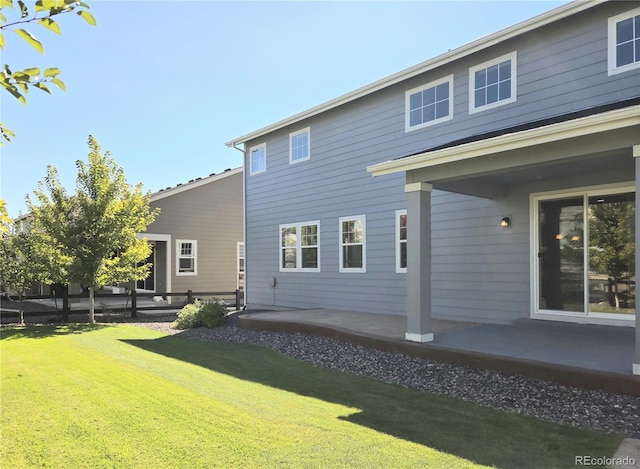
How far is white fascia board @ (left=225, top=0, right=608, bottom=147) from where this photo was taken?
7.55 metres

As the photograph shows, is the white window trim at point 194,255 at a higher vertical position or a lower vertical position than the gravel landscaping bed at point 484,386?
higher

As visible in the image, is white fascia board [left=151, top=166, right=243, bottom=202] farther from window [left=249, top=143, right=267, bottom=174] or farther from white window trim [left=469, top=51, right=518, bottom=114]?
white window trim [left=469, top=51, right=518, bottom=114]

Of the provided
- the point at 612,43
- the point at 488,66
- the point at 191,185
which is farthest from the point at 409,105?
the point at 191,185

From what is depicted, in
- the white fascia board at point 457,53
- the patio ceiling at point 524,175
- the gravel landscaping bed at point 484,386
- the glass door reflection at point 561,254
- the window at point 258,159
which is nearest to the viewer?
the gravel landscaping bed at point 484,386

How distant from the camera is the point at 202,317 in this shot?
11180mm

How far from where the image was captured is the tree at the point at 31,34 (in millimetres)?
1675

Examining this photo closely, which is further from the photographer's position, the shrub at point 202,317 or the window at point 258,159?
the window at point 258,159

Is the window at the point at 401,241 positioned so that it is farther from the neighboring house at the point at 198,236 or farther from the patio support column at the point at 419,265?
the neighboring house at the point at 198,236

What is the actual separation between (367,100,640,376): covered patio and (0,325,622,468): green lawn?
181 centimetres

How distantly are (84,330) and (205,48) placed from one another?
735 centimetres

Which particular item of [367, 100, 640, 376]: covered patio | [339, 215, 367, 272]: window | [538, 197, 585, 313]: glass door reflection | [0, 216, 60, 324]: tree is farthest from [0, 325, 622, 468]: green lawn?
[339, 215, 367, 272]: window

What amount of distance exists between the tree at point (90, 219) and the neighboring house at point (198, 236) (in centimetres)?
553

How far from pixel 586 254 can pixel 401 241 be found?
3.84 meters

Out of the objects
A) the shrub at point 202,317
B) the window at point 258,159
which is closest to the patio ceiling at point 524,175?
the shrub at point 202,317
